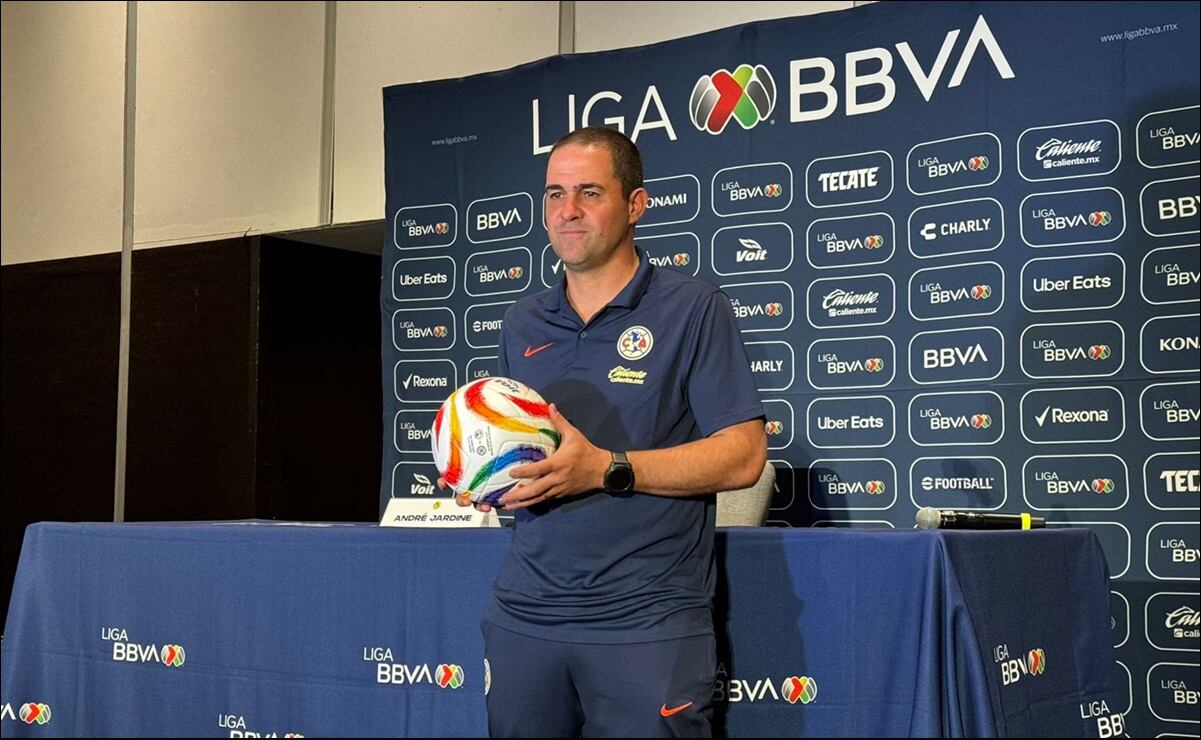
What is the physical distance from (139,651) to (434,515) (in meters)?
0.87

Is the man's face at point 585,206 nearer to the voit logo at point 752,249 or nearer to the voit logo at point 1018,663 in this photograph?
the voit logo at point 1018,663

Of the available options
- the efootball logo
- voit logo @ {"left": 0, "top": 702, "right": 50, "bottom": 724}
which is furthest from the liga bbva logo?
voit logo @ {"left": 0, "top": 702, "right": 50, "bottom": 724}

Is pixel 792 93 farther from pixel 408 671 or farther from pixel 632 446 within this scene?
pixel 632 446

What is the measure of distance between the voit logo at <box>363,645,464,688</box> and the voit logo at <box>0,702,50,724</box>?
3.35 feet

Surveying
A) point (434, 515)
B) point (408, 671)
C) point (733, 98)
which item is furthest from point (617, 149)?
point (733, 98)

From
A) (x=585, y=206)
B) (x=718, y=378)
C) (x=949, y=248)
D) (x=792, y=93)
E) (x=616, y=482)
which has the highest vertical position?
(x=792, y=93)

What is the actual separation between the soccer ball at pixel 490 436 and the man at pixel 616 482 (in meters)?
0.04

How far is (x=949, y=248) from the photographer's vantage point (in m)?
4.23

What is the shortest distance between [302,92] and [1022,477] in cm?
415

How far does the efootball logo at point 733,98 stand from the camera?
470 cm

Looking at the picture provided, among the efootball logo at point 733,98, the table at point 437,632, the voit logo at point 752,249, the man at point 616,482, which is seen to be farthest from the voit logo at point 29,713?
the efootball logo at point 733,98

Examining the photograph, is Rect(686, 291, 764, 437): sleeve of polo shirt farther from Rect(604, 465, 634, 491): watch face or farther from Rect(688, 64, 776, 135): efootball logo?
Rect(688, 64, 776, 135): efootball logo

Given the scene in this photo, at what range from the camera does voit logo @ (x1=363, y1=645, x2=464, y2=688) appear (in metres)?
2.88

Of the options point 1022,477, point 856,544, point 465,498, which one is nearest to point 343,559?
point 465,498
